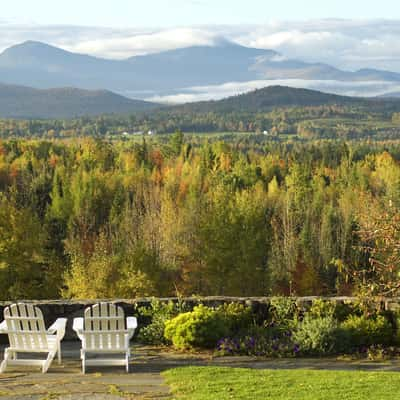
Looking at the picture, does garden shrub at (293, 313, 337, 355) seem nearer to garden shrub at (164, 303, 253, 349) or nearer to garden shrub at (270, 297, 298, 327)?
garden shrub at (270, 297, 298, 327)

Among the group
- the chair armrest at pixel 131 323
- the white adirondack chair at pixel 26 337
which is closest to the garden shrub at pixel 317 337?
the chair armrest at pixel 131 323

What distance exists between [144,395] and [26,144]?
106467mm

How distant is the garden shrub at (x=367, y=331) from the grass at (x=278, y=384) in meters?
1.49

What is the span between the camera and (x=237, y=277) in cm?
5019

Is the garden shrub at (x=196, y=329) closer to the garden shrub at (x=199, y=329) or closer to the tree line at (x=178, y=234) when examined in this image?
the garden shrub at (x=199, y=329)

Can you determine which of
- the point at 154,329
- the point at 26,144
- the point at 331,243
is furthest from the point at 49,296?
the point at 26,144

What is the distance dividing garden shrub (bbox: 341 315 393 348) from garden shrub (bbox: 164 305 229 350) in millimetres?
1945

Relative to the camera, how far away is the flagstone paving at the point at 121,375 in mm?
9258

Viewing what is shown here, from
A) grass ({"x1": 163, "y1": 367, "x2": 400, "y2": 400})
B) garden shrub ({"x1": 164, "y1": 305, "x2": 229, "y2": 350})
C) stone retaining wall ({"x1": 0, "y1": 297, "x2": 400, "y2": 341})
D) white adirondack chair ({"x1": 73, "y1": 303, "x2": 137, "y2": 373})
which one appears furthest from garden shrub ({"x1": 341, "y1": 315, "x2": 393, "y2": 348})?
white adirondack chair ({"x1": 73, "y1": 303, "x2": 137, "y2": 373})

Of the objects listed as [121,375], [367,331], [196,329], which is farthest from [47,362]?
[367,331]

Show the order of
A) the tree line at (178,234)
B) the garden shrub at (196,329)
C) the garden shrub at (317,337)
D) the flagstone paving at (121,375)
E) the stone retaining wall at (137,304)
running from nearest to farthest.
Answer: the flagstone paving at (121,375) < the garden shrub at (317,337) < the garden shrub at (196,329) < the stone retaining wall at (137,304) < the tree line at (178,234)

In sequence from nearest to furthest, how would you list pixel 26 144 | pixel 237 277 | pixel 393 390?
pixel 393 390 < pixel 237 277 < pixel 26 144

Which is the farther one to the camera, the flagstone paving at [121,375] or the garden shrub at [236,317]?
the garden shrub at [236,317]

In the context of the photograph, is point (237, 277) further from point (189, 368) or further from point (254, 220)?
point (189, 368)
